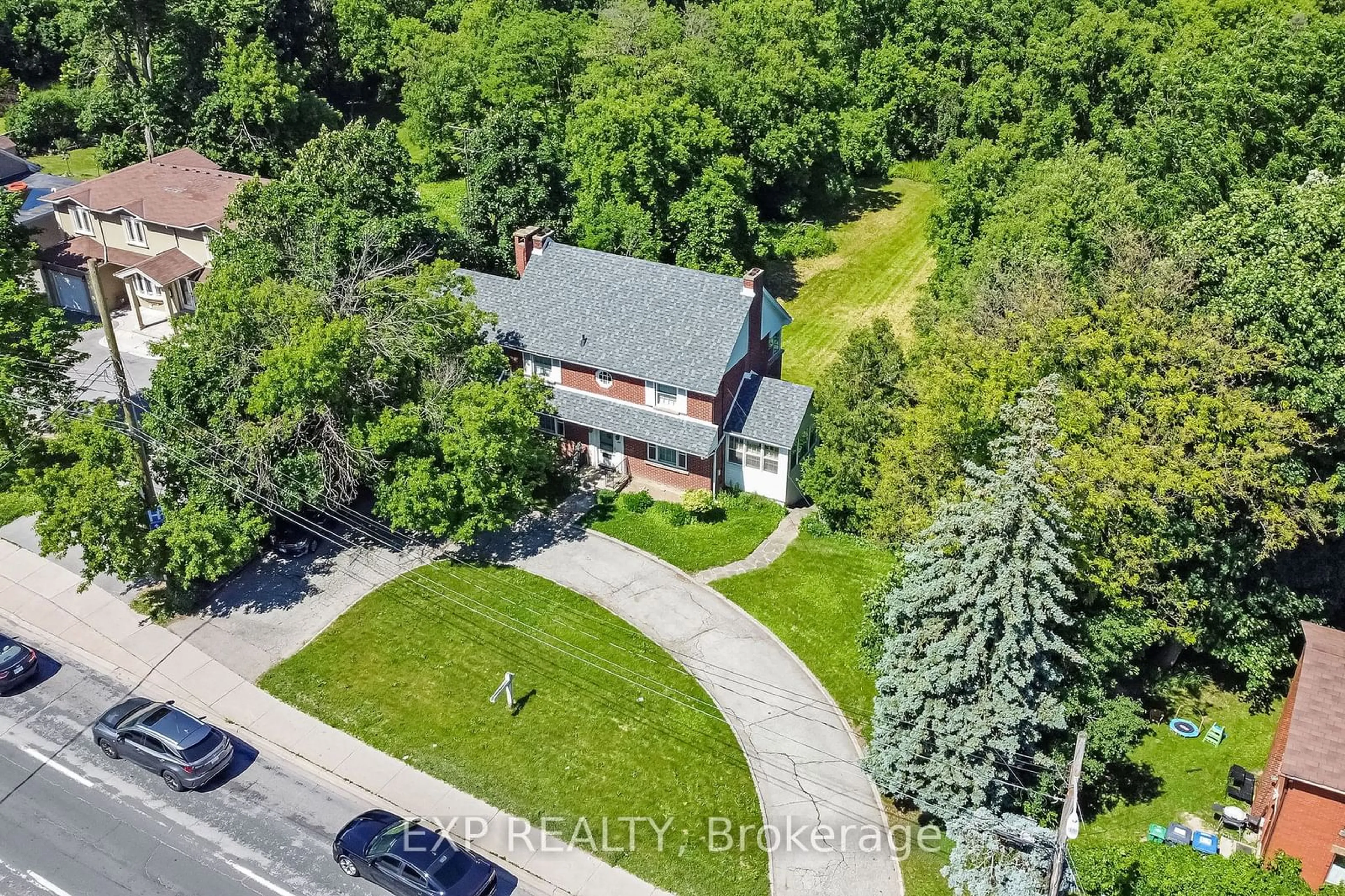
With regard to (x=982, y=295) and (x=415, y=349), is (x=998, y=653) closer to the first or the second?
(x=982, y=295)

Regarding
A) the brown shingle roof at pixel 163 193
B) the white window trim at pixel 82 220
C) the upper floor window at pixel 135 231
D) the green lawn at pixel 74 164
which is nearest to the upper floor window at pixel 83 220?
the white window trim at pixel 82 220

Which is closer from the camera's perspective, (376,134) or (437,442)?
(437,442)

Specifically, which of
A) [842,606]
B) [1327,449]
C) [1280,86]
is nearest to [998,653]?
[842,606]

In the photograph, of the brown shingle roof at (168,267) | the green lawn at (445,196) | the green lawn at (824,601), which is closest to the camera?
the green lawn at (824,601)

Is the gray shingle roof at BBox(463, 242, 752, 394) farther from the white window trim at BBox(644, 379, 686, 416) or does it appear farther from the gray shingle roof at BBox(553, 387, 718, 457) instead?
the gray shingle roof at BBox(553, 387, 718, 457)

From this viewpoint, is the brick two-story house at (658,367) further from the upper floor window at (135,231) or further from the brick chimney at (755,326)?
the upper floor window at (135,231)

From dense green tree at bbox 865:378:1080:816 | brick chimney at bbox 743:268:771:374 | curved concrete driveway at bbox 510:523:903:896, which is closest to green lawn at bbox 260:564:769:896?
curved concrete driveway at bbox 510:523:903:896
